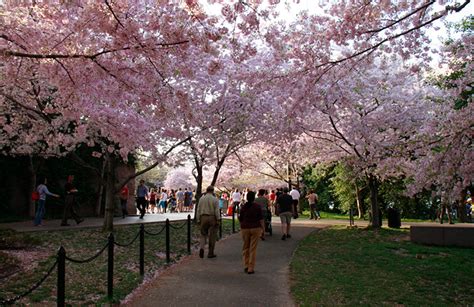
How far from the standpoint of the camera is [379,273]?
937 cm

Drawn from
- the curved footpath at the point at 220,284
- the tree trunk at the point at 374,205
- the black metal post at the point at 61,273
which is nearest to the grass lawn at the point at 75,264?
the curved footpath at the point at 220,284

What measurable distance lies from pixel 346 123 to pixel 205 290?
12363 mm

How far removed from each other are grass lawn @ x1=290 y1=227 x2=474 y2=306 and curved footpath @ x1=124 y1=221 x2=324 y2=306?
356mm

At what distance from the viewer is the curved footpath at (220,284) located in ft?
21.8

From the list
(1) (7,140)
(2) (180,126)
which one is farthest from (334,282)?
(1) (7,140)

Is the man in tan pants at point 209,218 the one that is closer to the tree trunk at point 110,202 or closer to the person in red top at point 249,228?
the person in red top at point 249,228

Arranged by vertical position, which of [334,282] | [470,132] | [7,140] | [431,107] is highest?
[431,107]

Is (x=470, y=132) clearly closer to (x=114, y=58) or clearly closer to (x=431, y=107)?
(x=114, y=58)

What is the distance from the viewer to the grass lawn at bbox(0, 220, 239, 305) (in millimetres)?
7016

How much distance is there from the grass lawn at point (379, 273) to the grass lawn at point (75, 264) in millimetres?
3209

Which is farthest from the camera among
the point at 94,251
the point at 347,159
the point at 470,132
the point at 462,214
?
the point at 462,214

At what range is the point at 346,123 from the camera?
17953 mm

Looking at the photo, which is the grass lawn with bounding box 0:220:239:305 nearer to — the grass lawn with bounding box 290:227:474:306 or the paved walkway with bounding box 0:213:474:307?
the paved walkway with bounding box 0:213:474:307

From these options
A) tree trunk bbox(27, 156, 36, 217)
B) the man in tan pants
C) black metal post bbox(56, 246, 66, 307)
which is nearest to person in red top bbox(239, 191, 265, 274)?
the man in tan pants
